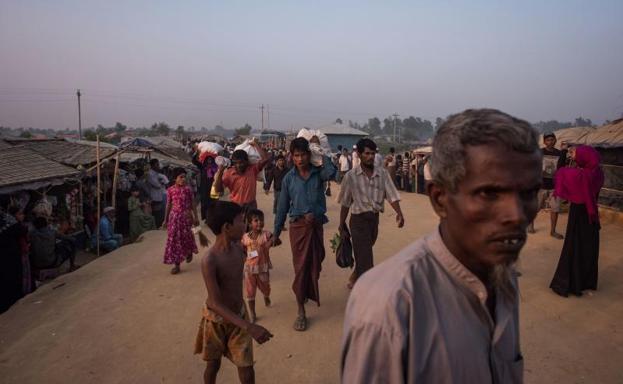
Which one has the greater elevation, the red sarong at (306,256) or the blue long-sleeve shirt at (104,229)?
the red sarong at (306,256)

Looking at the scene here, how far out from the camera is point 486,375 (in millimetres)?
1173

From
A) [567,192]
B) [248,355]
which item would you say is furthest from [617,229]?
[248,355]

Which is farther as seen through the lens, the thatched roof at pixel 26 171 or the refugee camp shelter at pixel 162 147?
the refugee camp shelter at pixel 162 147

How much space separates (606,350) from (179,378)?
4.06m

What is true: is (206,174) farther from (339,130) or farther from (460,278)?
(339,130)

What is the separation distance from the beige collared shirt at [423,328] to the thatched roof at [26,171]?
716 centimetres

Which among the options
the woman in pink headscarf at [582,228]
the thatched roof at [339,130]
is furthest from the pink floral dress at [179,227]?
the thatched roof at [339,130]

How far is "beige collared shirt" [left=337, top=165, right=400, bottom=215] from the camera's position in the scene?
5117 mm

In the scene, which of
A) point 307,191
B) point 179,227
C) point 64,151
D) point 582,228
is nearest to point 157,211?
→ point 64,151

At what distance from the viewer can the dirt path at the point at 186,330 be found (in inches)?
149

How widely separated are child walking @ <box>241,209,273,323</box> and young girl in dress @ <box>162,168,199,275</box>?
2.27 metres

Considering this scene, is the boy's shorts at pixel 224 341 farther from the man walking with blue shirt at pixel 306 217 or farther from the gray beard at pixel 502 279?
the gray beard at pixel 502 279

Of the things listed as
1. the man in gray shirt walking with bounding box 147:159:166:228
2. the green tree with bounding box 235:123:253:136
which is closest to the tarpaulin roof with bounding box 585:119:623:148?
the man in gray shirt walking with bounding box 147:159:166:228

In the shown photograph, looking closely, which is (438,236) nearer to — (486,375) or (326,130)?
(486,375)
